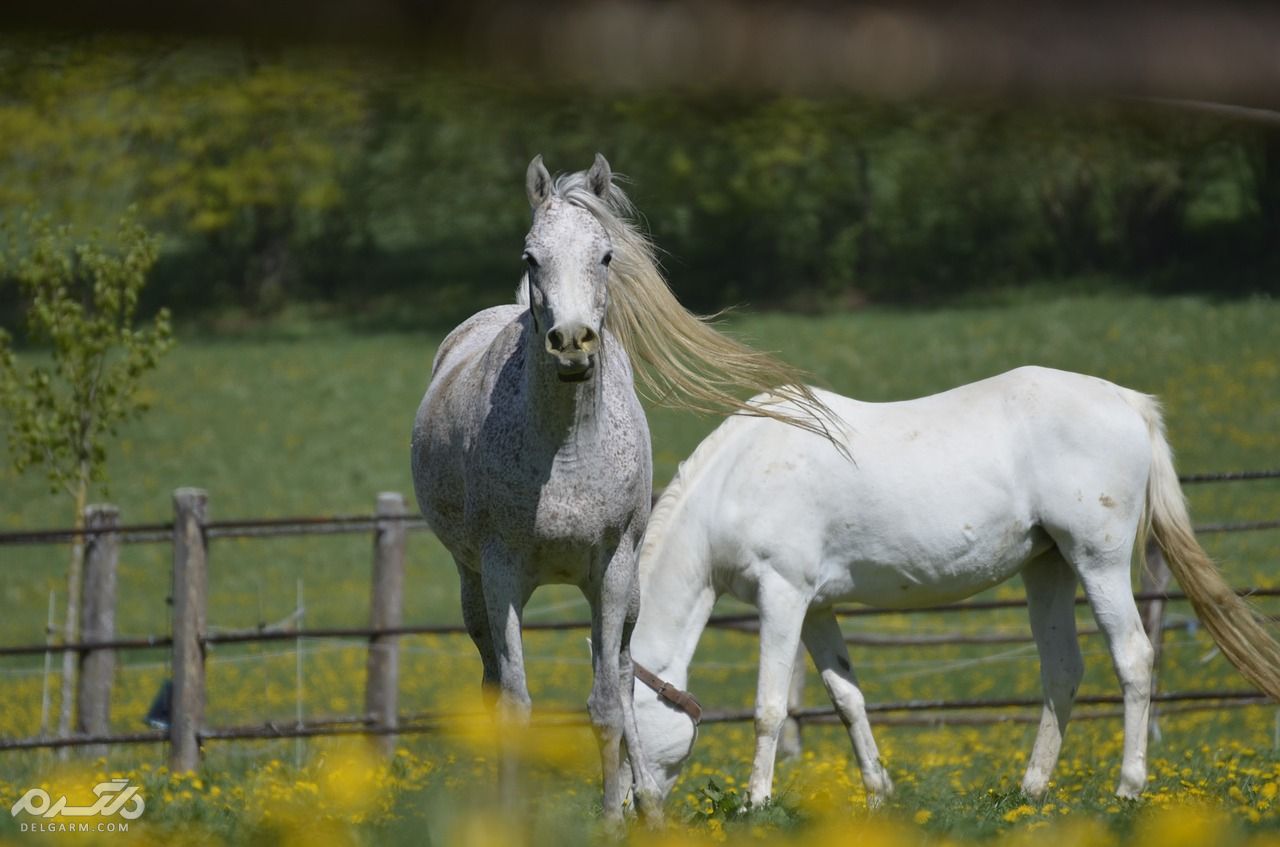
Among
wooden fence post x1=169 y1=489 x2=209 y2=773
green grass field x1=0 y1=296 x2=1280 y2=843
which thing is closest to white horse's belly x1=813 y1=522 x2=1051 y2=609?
green grass field x1=0 y1=296 x2=1280 y2=843

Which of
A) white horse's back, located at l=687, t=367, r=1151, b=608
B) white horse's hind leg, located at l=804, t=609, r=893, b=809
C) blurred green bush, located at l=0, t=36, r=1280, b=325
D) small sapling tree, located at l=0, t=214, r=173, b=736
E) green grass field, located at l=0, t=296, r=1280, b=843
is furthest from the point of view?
small sapling tree, located at l=0, t=214, r=173, b=736

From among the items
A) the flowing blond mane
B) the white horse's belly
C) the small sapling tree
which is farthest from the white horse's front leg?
the small sapling tree

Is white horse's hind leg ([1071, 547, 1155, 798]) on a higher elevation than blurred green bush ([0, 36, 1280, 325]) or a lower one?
lower

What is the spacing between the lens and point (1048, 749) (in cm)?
514

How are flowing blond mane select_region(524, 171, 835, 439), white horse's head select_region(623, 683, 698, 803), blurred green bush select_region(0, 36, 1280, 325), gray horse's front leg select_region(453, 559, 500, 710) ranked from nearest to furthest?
blurred green bush select_region(0, 36, 1280, 325)
flowing blond mane select_region(524, 171, 835, 439)
gray horse's front leg select_region(453, 559, 500, 710)
white horse's head select_region(623, 683, 698, 803)

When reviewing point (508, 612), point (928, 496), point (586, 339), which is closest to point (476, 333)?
point (508, 612)

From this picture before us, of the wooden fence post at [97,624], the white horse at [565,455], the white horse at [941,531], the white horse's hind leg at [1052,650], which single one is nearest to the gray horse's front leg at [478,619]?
the white horse at [565,455]

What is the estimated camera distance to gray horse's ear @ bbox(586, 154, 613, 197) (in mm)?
3497

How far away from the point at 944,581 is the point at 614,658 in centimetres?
208

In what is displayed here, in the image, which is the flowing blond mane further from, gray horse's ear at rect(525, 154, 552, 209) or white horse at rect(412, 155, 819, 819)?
gray horse's ear at rect(525, 154, 552, 209)

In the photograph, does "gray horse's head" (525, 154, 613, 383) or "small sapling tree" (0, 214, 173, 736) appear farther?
"small sapling tree" (0, 214, 173, 736)

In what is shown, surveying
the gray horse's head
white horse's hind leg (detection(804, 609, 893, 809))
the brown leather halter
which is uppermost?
the gray horse's head

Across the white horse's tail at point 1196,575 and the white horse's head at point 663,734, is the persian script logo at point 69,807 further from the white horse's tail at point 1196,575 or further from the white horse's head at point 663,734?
the white horse's tail at point 1196,575

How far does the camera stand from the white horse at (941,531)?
17.0 feet
